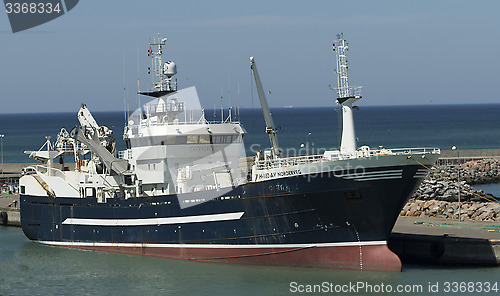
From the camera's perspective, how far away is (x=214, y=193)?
34.3 metres

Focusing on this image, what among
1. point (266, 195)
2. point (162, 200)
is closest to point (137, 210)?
point (162, 200)

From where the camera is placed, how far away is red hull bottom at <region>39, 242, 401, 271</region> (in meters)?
32.4

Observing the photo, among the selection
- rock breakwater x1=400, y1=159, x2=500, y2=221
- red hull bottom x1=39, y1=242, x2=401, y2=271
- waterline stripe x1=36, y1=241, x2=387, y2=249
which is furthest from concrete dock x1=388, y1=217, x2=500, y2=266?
waterline stripe x1=36, y1=241, x2=387, y2=249

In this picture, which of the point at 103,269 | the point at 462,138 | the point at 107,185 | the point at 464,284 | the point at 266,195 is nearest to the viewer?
the point at 464,284

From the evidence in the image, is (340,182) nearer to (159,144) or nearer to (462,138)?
(159,144)

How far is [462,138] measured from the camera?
13300cm

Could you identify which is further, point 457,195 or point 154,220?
point 457,195

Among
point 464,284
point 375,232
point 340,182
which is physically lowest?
point 464,284

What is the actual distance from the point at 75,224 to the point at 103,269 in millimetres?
5866

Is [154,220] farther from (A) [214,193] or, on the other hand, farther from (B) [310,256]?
(B) [310,256]

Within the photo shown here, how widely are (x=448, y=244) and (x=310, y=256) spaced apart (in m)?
6.18

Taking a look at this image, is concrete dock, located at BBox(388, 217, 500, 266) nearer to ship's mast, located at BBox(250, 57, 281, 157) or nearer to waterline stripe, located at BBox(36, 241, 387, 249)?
waterline stripe, located at BBox(36, 241, 387, 249)

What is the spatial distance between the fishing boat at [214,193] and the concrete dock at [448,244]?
3088 mm

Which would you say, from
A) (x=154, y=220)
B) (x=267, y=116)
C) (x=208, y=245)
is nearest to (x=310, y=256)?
(x=208, y=245)
